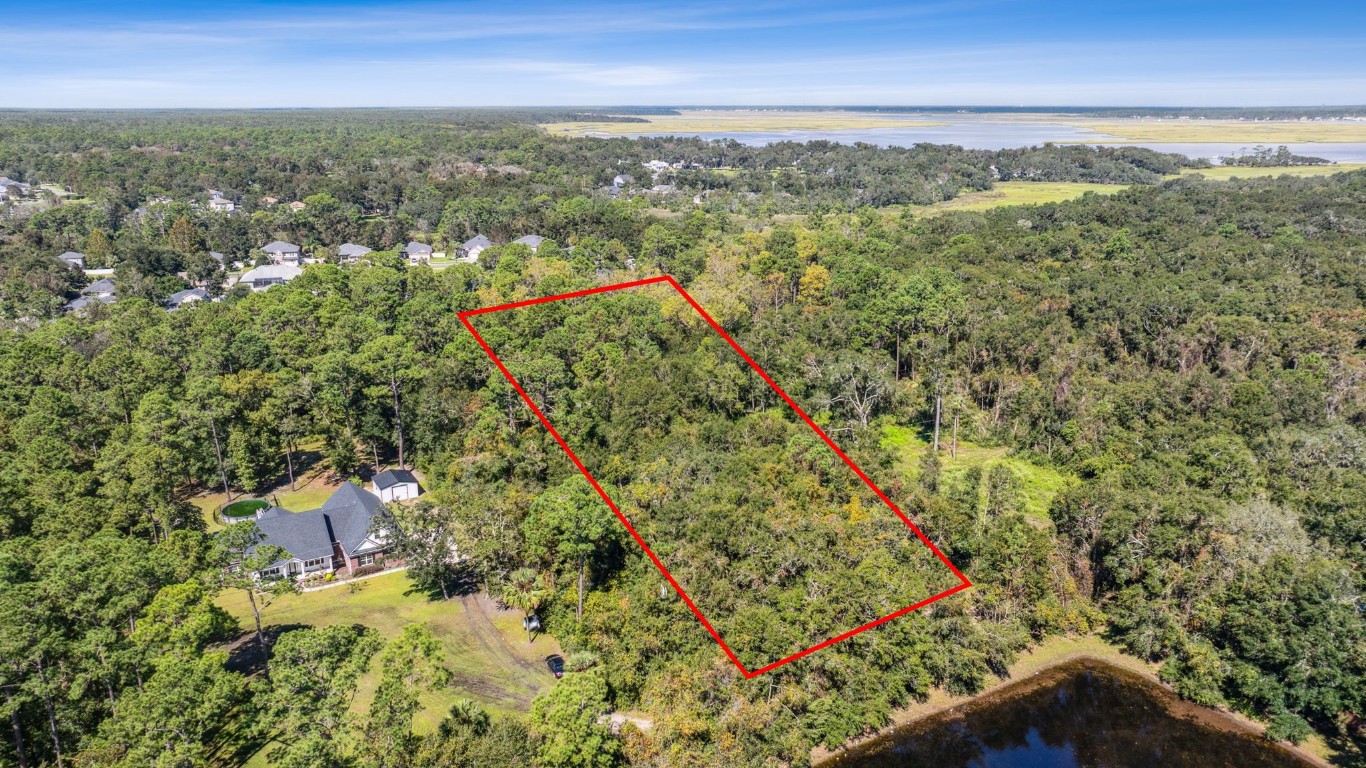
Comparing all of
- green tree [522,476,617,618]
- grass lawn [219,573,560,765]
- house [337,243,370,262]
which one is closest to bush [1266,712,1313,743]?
green tree [522,476,617,618]

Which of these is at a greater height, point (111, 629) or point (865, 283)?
point (865, 283)

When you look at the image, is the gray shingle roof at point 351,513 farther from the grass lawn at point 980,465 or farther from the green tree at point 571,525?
the grass lawn at point 980,465

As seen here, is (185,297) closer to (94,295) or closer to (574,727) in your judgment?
(94,295)

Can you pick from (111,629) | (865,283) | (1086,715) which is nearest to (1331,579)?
(1086,715)

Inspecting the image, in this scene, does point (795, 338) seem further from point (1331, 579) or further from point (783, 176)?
point (783, 176)

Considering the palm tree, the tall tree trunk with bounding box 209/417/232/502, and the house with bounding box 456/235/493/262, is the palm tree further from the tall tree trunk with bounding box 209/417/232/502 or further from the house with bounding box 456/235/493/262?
the house with bounding box 456/235/493/262

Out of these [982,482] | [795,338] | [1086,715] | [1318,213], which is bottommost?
[1086,715]
